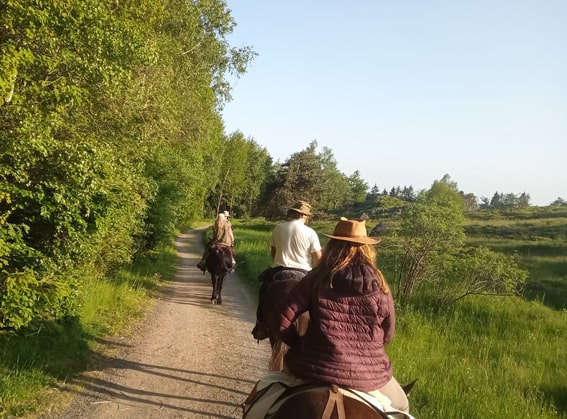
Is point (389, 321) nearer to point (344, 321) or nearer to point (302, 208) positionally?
point (344, 321)

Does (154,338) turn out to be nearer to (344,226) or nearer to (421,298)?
(344,226)

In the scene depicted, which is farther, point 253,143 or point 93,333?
point 253,143

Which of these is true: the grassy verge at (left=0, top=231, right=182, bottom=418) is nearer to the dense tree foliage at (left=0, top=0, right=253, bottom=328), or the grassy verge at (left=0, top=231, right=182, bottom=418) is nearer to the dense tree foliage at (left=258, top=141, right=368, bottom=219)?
the dense tree foliage at (left=0, top=0, right=253, bottom=328)

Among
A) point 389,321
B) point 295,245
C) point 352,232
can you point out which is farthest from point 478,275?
point 352,232

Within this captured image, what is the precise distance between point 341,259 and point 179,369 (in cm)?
447

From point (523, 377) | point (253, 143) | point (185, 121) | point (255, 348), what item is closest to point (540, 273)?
point (523, 377)

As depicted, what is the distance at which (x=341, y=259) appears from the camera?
3.29 metres

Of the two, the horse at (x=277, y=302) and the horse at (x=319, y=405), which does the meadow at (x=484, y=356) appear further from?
the horse at (x=319, y=405)

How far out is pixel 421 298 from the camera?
456 inches

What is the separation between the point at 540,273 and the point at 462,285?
842 centimetres

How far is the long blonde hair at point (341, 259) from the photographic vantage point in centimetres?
321

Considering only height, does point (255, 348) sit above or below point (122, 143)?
below

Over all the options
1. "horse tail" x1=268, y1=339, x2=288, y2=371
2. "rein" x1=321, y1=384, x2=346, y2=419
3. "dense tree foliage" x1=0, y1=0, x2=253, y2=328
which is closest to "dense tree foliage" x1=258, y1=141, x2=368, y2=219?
"dense tree foliage" x1=0, y1=0, x2=253, y2=328

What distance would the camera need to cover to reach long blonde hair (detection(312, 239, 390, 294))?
10.5 feet
